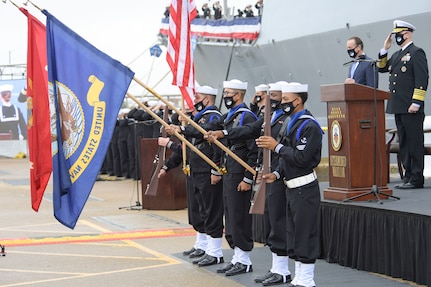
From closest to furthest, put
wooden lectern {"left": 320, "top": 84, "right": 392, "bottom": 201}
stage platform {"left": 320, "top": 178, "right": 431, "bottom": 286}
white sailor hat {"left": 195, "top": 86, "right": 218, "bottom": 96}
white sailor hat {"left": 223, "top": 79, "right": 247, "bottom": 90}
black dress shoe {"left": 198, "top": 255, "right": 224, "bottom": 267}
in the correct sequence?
stage platform {"left": 320, "top": 178, "right": 431, "bottom": 286}, white sailor hat {"left": 223, "top": 79, "right": 247, "bottom": 90}, wooden lectern {"left": 320, "top": 84, "right": 392, "bottom": 201}, black dress shoe {"left": 198, "top": 255, "right": 224, "bottom": 267}, white sailor hat {"left": 195, "top": 86, "right": 218, "bottom": 96}

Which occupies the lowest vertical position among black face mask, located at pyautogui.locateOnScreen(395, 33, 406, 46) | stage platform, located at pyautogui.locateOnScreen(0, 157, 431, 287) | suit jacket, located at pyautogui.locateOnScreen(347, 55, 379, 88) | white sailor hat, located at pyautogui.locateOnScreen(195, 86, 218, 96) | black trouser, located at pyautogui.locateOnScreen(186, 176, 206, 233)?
stage platform, located at pyautogui.locateOnScreen(0, 157, 431, 287)

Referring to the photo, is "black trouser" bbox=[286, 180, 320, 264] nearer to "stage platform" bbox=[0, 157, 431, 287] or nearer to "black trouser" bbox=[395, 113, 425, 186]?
"stage platform" bbox=[0, 157, 431, 287]

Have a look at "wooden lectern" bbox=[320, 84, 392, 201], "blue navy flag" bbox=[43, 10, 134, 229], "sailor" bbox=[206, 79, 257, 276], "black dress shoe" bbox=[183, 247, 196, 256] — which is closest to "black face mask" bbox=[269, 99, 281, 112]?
"sailor" bbox=[206, 79, 257, 276]

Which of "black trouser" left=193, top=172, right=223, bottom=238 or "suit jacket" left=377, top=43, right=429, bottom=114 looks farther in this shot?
"suit jacket" left=377, top=43, right=429, bottom=114

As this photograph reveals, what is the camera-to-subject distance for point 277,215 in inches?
313

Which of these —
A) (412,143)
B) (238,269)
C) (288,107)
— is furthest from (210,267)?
(412,143)

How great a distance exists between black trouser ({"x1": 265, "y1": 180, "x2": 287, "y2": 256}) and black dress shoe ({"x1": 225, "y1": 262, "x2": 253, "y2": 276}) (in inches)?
27.0

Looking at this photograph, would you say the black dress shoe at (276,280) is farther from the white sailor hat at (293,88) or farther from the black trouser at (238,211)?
the white sailor hat at (293,88)

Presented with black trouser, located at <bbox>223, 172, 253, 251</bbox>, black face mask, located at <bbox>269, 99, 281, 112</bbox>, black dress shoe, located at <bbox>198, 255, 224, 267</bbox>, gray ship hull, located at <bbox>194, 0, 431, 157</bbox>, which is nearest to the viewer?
black face mask, located at <bbox>269, 99, 281, 112</bbox>

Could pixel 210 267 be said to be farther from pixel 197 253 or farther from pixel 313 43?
pixel 313 43

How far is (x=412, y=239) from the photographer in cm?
789

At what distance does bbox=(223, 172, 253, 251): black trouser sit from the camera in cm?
866

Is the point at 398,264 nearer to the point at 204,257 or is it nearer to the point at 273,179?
the point at 273,179

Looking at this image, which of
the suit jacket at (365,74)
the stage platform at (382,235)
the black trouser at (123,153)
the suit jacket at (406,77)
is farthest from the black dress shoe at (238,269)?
the black trouser at (123,153)
